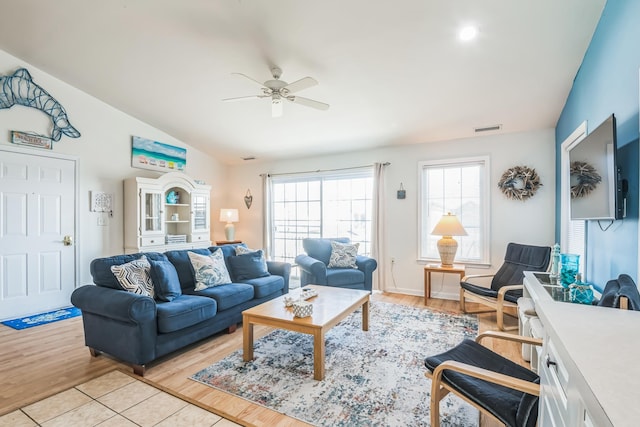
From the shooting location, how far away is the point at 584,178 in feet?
7.83

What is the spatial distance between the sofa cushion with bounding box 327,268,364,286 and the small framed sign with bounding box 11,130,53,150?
157 inches

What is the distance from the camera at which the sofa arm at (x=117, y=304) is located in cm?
241

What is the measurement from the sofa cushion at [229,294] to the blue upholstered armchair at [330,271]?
1.00 meters

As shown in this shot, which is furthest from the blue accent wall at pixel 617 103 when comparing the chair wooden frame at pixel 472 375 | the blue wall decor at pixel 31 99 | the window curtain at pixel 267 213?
the blue wall decor at pixel 31 99

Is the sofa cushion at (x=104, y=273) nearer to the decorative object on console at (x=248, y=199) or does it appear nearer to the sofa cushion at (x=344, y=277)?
the sofa cushion at (x=344, y=277)

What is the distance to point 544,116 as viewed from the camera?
3.83 metres

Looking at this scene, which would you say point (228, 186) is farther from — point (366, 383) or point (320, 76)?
point (366, 383)

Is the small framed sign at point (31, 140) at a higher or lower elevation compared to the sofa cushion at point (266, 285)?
higher

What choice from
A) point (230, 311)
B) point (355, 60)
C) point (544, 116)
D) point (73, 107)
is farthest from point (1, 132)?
point (544, 116)

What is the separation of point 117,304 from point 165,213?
3023mm

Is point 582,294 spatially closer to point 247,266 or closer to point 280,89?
point 280,89

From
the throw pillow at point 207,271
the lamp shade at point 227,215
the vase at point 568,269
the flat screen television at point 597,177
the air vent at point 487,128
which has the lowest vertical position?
the throw pillow at point 207,271

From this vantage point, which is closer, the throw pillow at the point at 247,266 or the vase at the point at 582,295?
the vase at the point at 582,295

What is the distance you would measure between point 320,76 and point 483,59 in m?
1.61
